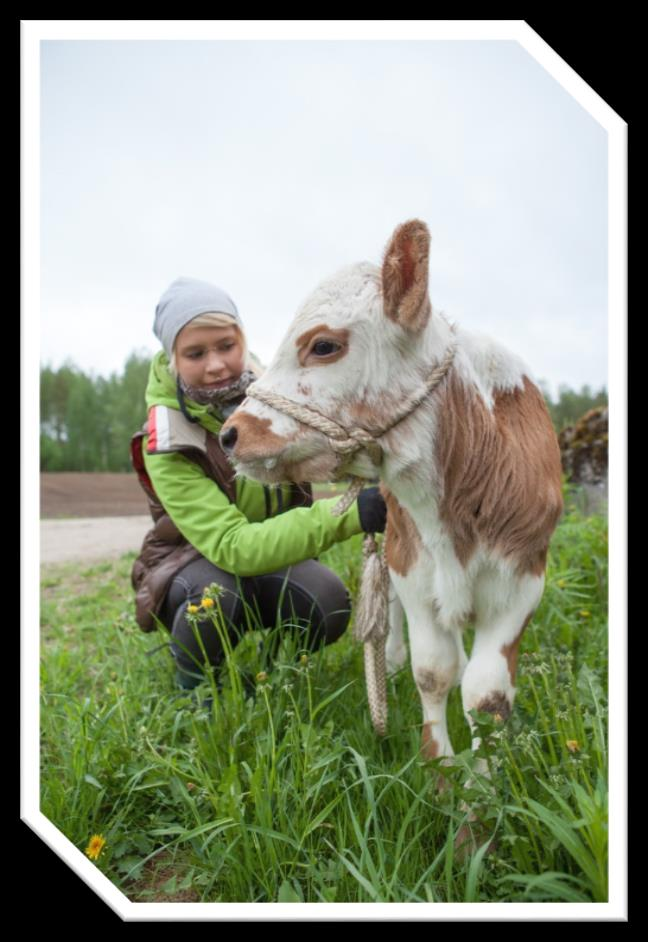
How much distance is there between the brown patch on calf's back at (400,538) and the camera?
2.00m

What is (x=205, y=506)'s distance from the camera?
8.18 feet

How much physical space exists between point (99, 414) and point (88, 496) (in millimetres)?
2108

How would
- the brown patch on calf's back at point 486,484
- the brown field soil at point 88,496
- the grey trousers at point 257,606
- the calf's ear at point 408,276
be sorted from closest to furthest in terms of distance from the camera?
the calf's ear at point 408,276
the brown patch on calf's back at point 486,484
the grey trousers at point 257,606
the brown field soil at point 88,496

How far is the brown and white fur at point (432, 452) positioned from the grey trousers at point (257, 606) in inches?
28.3

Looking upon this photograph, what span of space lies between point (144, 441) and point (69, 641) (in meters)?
2.01

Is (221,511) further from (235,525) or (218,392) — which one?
(218,392)

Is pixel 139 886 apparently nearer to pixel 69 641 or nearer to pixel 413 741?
pixel 413 741

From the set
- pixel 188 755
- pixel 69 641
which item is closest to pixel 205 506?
pixel 188 755

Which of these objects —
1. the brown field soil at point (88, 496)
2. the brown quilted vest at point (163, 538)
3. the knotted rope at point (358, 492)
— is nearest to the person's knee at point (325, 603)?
the brown quilted vest at point (163, 538)

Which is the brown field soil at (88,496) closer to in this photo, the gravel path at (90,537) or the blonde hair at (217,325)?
the gravel path at (90,537)

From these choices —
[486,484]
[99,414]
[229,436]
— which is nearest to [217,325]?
[229,436]

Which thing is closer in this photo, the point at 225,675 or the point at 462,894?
the point at 462,894

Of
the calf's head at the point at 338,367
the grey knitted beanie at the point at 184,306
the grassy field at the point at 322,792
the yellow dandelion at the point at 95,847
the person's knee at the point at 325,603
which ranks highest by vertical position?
the grey knitted beanie at the point at 184,306

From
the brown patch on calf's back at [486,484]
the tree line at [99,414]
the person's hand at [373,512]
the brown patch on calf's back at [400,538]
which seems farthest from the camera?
the tree line at [99,414]
